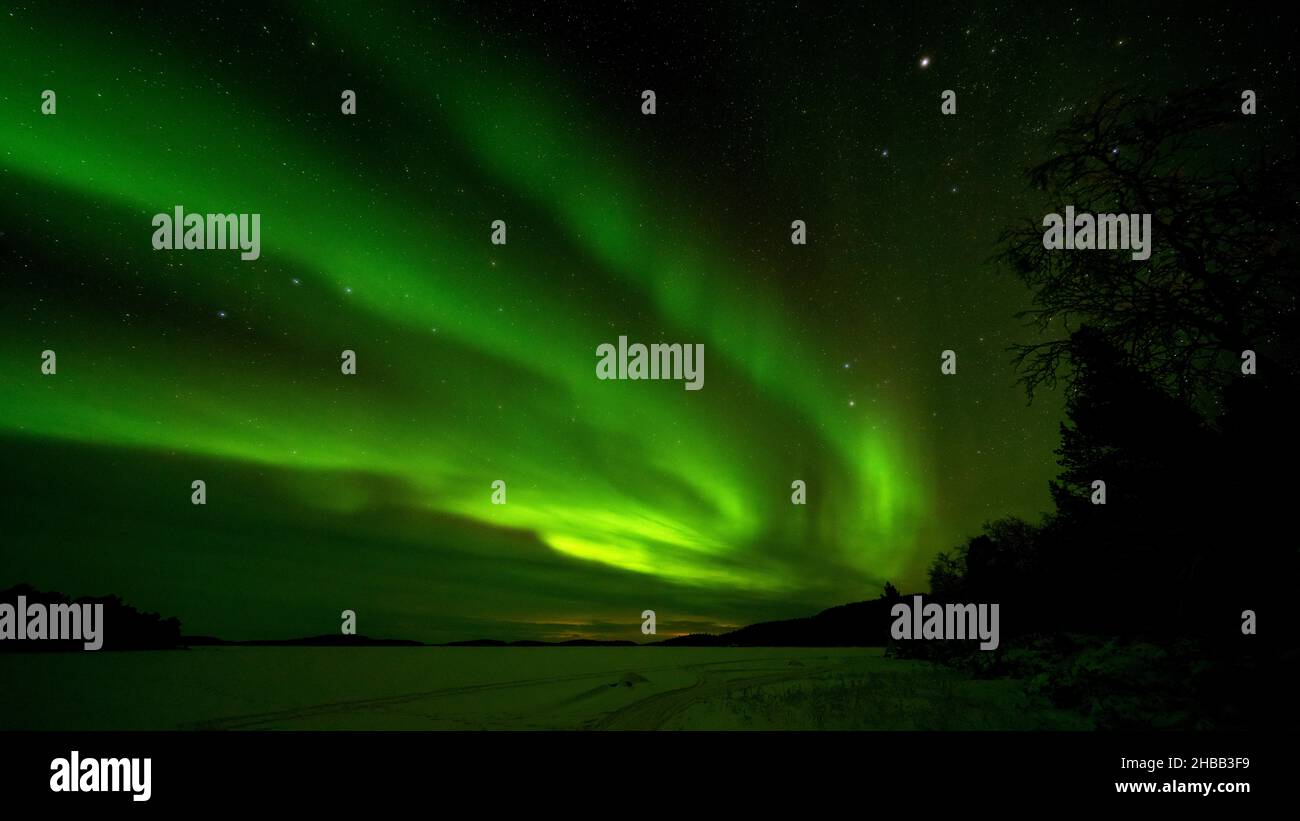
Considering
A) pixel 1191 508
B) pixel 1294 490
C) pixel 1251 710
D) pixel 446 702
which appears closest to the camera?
pixel 1251 710

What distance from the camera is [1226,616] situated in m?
11.5

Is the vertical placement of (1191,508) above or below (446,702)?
above

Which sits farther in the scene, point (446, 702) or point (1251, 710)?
point (446, 702)

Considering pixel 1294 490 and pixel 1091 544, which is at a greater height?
pixel 1294 490

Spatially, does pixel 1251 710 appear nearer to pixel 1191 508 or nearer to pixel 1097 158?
pixel 1191 508
